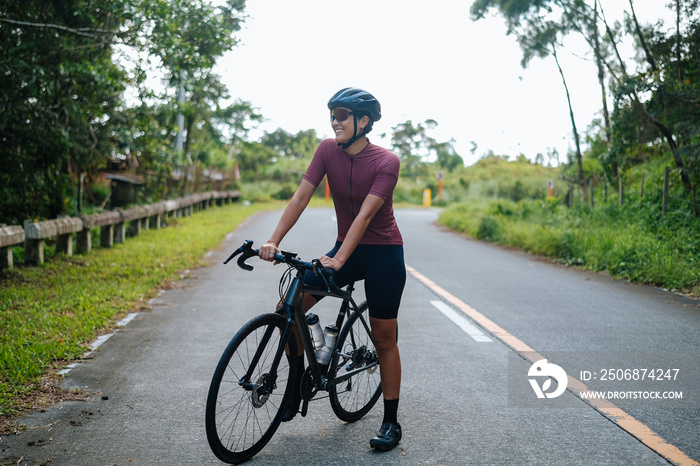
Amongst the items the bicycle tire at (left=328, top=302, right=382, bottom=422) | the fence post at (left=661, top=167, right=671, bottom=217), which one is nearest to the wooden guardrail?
the bicycle tire at (left=328, top=302, right=382, bottom=422)

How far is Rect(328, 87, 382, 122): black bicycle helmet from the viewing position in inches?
156

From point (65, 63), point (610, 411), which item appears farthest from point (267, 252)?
point (65, 63)

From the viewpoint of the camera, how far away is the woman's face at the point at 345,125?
3.99 meters

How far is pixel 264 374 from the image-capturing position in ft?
12.8

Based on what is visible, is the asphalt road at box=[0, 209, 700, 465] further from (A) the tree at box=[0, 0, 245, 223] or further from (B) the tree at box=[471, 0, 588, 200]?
(B) the tree at box=[471, 0, 588, 200]

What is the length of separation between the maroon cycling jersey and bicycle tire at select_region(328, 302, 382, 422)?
0.64 metres

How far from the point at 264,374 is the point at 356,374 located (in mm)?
843

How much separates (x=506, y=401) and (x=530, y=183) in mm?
40140

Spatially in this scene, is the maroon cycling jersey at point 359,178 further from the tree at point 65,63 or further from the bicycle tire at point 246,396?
the tree at point 65,63

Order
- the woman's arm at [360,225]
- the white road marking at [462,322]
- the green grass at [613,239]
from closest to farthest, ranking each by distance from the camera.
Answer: the woman's arm at [360,225] → the white road marking at [462,322] → the green grass at [613,239]

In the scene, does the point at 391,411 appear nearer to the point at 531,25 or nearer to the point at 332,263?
the point at 332,263

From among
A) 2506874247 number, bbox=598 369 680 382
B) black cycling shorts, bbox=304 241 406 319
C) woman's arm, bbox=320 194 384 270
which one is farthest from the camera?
2506874247 number, bbox=598 369 680 382

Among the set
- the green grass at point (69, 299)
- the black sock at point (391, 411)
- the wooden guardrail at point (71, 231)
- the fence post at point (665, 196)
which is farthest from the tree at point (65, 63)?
the fence post at point (665, 196)

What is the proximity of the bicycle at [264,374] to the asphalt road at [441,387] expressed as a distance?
182 mm
